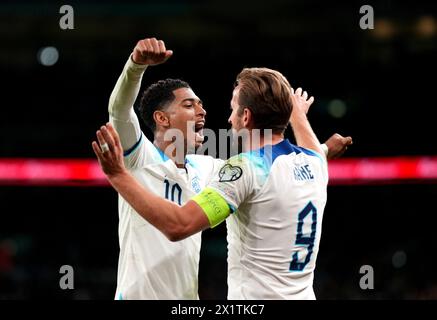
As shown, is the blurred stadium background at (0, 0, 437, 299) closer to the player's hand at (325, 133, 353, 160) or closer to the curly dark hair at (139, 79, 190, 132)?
the curly dark hair at (139, 79, 190, 132)

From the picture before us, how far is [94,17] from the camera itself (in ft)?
68.7

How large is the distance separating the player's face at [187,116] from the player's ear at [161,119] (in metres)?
0.03

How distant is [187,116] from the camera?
4484 millimetres

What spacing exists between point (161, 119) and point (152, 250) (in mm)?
881

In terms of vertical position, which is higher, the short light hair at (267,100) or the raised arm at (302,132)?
the short light hair at (267,100)

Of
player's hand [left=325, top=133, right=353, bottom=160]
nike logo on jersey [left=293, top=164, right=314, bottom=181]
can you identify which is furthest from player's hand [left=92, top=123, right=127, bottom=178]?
player's hand [left=325, top=133, right=353, bottom=160]

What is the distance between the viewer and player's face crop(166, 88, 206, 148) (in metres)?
4.45

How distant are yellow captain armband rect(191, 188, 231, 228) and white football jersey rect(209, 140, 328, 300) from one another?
3 cm

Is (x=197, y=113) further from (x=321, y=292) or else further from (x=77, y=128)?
(x=77, y=128)

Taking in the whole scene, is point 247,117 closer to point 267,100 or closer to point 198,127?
point 267,100

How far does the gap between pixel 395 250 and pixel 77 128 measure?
7990 millimetres

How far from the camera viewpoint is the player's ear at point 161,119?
4.50 meters

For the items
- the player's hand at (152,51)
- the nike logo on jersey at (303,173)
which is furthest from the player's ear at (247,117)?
the player's hand at (152,51)

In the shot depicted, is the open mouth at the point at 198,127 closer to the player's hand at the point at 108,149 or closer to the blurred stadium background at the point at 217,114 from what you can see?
the player's hand at the point at 108,149
